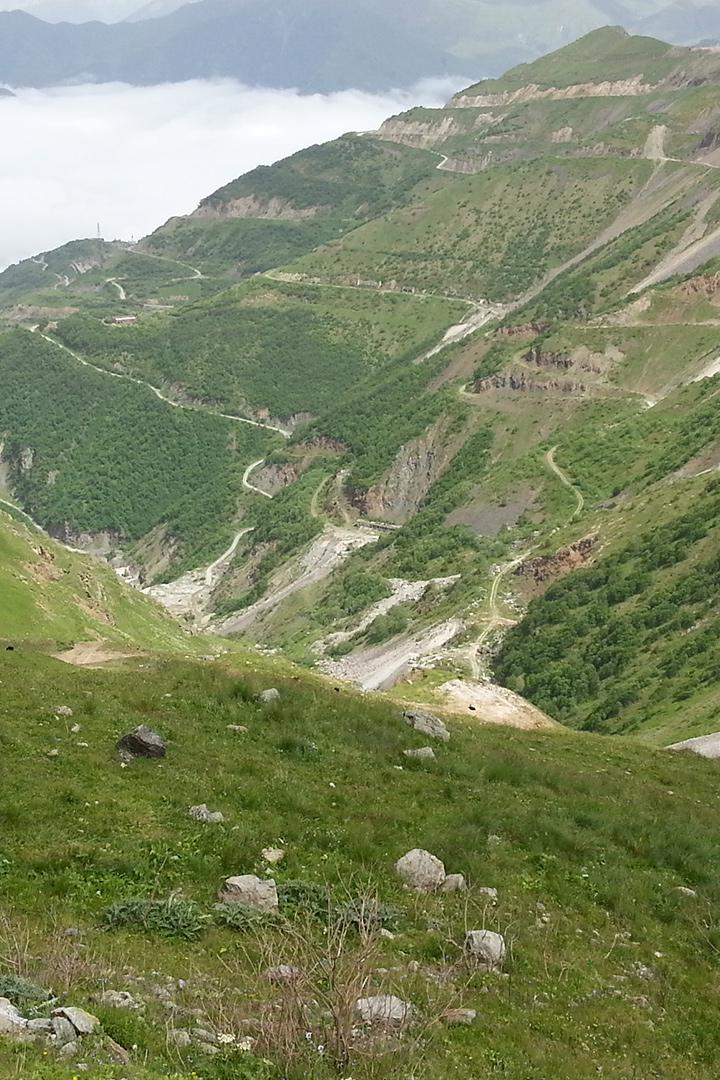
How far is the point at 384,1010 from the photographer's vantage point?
12875 millimetres

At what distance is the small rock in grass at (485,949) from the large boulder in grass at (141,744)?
8.74m

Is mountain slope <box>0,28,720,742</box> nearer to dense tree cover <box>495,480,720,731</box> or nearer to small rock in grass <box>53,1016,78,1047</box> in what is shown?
dense tree cover <box>495,480,720,731</box>

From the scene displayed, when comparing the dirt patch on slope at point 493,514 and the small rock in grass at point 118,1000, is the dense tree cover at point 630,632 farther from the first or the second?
the small rock in grass at point 118,1000

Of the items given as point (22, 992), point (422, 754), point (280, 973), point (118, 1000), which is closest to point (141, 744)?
point (422, 754)

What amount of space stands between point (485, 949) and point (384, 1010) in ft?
11.3

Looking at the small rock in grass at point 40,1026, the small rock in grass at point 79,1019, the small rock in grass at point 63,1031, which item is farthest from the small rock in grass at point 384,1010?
the small rock in grass at point 40,1026

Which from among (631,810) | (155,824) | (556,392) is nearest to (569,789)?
(631,810)

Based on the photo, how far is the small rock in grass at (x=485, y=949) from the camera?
1568 centimetres

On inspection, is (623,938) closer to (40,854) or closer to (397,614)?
(40,854)

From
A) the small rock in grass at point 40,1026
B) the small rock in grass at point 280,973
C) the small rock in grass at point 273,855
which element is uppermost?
the small rock in grass at point 40,1026

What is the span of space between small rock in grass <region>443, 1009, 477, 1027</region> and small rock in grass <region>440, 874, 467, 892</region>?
4046 mm

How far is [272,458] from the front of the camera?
18862 centimetres

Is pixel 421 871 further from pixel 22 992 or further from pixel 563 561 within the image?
pixel 563 561

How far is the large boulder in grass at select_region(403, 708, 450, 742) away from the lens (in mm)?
26625
